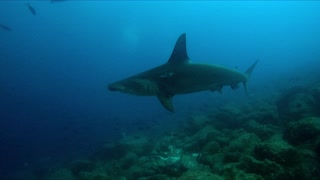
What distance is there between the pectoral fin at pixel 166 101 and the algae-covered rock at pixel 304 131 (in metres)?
2.83

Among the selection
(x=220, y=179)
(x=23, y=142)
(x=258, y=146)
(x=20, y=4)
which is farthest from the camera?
(x=20, y=4)

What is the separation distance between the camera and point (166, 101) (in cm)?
734

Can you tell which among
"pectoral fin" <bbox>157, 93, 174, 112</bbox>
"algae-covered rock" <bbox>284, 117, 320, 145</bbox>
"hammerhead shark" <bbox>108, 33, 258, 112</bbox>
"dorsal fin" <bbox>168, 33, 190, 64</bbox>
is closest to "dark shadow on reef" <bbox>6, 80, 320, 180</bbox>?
"algae-covered rock" <bbox>284, 117, 320, 145</bbox>

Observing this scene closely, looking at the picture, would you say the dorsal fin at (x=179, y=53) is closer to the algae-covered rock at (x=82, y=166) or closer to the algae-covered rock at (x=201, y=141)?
the algae-covered rock at (x=201, y=141)

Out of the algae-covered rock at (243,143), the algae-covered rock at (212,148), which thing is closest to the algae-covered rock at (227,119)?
the algae-covered rock at (212,148)

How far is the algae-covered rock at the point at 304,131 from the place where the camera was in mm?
6376

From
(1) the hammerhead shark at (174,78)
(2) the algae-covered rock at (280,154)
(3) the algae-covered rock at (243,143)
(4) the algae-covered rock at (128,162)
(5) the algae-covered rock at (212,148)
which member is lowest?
(2) the algae-covered rock at (280,154)

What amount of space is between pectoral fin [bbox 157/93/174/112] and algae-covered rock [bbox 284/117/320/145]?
2833 mm

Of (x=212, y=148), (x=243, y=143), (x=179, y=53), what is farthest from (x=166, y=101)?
(x=212, y=148)

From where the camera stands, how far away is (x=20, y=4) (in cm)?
16800

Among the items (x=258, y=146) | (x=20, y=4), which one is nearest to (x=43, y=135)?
(x=258, y=146)

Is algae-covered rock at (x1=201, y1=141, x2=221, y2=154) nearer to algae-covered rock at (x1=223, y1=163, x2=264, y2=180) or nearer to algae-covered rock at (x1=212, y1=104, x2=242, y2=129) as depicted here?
algae-covered rock at (x1=223, y1=163, x2=264, y2=180)

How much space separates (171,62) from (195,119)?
8.25m

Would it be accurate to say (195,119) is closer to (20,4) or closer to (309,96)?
(309,96)
